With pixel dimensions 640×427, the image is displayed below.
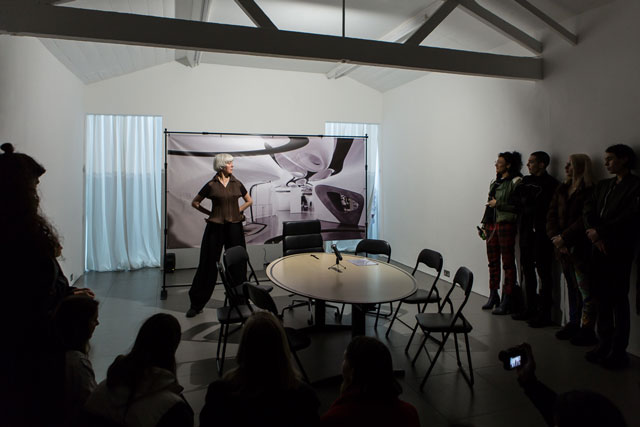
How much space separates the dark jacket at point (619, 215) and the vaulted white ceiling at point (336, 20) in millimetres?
1722

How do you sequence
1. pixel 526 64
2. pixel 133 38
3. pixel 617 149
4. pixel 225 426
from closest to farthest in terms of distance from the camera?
pixel 225 426 < pixel 133 38 < pixel 617 149 < pixel 526 64

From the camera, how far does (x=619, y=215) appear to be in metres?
3.40

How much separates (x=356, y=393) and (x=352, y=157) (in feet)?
17.2

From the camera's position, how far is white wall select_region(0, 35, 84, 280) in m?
3.53

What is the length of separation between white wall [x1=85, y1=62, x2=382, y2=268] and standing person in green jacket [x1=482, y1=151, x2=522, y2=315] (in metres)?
3.58

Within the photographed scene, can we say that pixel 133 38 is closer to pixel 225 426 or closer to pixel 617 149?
pixel 225 426

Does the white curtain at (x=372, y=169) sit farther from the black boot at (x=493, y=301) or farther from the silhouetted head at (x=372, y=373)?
the silhouetted head at (x=372, y=373)

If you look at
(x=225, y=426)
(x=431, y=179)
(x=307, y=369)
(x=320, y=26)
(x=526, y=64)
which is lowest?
(x=307, y=369)

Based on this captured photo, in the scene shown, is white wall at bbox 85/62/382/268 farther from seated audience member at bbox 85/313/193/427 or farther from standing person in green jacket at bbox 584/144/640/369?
seated audience member at bbox 85/313/193/427

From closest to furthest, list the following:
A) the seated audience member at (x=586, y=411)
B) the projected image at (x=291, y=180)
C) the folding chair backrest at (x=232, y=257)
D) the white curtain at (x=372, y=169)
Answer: the seated audience member at (x=586, y=411) → the folding chair backrest at (x=232, y=257) → the projected image at (x=291, y=180) → the white curtain at (x=372, y=169)

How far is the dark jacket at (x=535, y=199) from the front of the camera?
4.29 m

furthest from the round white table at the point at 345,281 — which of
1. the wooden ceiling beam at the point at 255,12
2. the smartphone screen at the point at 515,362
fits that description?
the wooden ceiling beam at the point at 255,12

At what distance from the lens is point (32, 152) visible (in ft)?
13.0

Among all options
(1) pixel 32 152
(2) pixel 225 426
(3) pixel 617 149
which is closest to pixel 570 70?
(3) pixel 617 149
